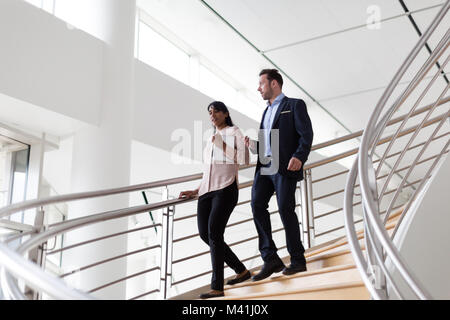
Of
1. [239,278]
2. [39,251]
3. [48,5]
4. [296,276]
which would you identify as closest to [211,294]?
[239,278]

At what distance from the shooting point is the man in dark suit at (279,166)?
2768 millimetres

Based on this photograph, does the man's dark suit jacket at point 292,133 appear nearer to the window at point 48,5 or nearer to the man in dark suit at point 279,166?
the man in dark suit at point 279,166

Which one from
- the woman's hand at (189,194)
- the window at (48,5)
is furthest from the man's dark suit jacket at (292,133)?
the window at (48,5)

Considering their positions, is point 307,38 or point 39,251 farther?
point 307,38

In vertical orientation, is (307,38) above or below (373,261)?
above

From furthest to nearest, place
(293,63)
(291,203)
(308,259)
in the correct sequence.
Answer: (293,63)
(308,259)
(291,203)

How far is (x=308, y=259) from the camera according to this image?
3064 mm

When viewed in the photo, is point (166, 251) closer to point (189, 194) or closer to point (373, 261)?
point (189, 194)

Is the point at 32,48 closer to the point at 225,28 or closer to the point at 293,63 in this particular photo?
the point at 225,28

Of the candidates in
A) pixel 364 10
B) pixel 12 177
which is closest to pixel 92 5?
pixel 12 177

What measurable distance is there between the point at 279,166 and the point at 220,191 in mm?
336

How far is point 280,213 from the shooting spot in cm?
279

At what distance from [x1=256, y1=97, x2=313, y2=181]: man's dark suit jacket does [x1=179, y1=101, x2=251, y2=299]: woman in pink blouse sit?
16cm
